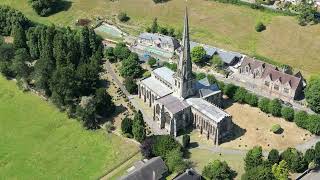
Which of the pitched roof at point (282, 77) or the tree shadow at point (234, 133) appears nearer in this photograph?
the tree shadow at point (234, 133)

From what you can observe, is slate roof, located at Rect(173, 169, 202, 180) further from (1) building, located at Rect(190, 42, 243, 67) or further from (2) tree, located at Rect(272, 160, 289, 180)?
(1) building, located at Rect(190, 42, 243, 67)

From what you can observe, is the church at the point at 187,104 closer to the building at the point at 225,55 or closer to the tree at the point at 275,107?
the tree at the point at 275,107

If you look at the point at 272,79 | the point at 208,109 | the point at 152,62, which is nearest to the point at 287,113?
the point at 272,79

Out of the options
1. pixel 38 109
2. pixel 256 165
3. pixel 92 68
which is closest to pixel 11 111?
pixel 38 109

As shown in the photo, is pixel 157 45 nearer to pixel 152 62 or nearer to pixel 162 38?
pixel 162 38

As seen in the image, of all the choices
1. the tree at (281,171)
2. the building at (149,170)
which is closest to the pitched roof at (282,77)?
the tree at (281,171)

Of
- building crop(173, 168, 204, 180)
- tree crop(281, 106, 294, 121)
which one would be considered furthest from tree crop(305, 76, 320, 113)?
building crop(173, 168, 204, 180)

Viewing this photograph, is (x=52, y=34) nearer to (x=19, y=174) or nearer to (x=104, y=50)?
(x=104, y=50)
